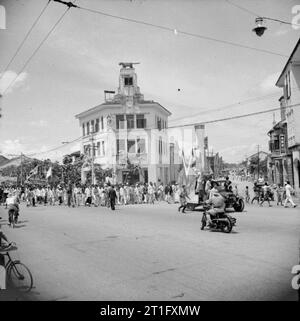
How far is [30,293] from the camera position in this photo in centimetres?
592

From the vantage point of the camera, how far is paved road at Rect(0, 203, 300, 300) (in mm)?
5750

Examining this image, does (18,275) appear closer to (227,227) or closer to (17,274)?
(17,274)

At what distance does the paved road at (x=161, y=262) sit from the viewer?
5.75 metres

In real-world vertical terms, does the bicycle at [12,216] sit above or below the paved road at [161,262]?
above

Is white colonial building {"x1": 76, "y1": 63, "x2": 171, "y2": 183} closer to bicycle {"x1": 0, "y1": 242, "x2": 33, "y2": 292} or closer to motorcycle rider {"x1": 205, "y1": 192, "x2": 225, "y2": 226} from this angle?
motorcycle rider {"x1": 205, "y1": 192, "x2": 225, "y2": 226}

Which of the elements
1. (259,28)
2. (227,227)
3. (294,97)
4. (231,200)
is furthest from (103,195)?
(259,28)

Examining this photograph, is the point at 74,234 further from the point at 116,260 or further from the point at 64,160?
the point at 64,160

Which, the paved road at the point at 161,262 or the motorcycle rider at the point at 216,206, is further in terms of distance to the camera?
the motorcycle rider at the point at 216,206

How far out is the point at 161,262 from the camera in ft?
25.0

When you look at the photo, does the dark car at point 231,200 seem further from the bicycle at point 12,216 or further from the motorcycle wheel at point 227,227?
the bicycle at point 12,216

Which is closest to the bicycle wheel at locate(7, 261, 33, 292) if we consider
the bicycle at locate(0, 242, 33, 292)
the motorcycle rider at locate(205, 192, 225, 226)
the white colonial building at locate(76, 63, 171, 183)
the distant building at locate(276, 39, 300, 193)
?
the bicycle at locate(0, 242, 33, 292)

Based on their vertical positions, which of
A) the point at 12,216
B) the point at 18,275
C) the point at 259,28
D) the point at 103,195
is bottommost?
the point at 18,275

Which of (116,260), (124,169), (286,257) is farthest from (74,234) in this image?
(124,169)

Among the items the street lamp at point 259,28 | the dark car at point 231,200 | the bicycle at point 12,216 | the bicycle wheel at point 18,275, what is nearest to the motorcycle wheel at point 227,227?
the street lamp at point 259,28
